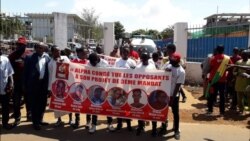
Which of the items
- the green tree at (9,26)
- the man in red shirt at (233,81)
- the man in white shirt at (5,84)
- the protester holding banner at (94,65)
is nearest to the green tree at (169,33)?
the green tree at (9,26)

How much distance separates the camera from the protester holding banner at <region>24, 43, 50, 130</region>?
27.5 feet

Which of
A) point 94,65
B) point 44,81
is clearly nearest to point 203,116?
point 94,65

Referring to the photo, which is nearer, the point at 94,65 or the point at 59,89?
the point at 94,65

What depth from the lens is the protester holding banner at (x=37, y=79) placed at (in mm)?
8383

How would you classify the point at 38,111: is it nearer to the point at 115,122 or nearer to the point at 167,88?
the point at 115,122

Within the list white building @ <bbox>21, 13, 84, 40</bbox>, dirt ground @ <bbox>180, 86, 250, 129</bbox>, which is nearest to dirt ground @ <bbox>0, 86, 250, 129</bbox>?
dirt ground @ <bbox>180, 86, 250, 129</bbox>

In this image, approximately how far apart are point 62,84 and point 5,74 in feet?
3.87

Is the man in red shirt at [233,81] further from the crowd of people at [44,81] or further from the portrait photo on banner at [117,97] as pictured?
the portrait photo on banner at [117,97]

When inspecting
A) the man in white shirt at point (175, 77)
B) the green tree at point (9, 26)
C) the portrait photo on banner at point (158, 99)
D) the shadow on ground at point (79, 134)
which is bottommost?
the shadow on ground at point (79, 134)

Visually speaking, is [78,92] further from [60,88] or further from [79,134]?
[79,134]

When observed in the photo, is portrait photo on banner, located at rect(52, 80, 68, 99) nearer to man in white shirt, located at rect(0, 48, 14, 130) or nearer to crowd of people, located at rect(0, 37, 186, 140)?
crowd of people, located at rect(0, 37, 186, 140)

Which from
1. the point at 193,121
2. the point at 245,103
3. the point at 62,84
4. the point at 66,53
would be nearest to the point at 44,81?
the point at 62,84

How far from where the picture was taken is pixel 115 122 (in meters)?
9.17

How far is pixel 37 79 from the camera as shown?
27.6 feet
